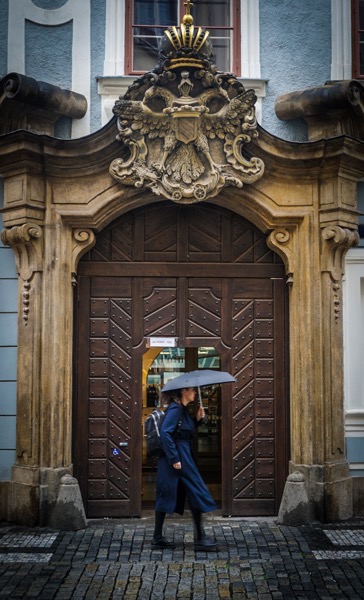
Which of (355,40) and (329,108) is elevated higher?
(355,40)

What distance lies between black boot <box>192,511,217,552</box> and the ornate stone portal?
53.7 inches

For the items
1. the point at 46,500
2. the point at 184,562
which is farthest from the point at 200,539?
the point at 46,500

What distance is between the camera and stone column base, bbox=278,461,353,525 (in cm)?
847

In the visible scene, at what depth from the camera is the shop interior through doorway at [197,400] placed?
9883 millimetres

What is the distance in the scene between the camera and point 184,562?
7.09 metres

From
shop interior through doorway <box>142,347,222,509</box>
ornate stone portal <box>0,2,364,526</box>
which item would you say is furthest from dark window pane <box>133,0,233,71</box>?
shop interior through doorway <box>142,347,222,509</box>

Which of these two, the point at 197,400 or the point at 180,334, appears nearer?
the point at 180,334

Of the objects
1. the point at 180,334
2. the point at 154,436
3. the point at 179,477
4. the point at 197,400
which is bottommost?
the point at 179,477

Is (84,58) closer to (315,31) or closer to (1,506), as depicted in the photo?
(315,31)

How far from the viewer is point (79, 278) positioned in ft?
29.7

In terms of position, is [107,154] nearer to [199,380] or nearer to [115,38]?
[115,38]

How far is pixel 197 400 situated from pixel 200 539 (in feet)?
10.4

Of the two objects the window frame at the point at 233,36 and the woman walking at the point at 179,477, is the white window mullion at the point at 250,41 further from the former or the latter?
the woman walking at the point at 179,477

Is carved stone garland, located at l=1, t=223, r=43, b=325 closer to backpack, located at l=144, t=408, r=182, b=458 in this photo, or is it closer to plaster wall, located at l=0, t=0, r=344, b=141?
plaster wall, located at l=0, t=0, r=344, b=141
